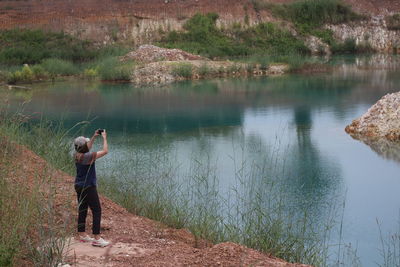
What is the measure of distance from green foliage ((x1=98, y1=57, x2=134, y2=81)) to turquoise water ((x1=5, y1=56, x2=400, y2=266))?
4.06ft

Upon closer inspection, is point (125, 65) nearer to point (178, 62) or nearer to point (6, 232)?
point (178, 62)

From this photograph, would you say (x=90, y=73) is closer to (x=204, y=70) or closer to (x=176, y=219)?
(x=204, y=70)

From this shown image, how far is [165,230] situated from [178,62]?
2250 centimetres

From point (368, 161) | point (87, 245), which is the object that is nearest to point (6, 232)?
point (87, 245)

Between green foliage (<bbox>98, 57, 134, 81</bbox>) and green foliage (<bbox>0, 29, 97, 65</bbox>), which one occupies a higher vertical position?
green foliage (<bbox>0, 29, 97, 65</bbox>)

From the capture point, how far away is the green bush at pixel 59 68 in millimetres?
28438

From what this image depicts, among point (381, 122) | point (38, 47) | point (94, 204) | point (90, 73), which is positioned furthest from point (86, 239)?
point (38, 47)

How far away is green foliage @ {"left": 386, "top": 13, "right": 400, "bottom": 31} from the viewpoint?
40.6 m

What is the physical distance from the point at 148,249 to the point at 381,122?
9630mm

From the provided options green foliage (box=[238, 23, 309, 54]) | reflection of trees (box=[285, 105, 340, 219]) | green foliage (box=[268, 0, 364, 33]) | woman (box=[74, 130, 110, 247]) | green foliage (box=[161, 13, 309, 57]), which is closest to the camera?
woman (box=[74, 130, 110, 247])

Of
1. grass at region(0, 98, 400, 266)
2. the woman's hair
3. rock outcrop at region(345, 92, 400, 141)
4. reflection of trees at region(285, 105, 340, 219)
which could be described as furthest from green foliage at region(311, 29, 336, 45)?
the woman's hair

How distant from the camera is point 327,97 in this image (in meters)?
20.6

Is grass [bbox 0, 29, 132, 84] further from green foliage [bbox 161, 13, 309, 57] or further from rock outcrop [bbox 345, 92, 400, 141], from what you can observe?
rock outcrop [bbox 345, 92, 400, 141]

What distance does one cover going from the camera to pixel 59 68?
1124 inches
